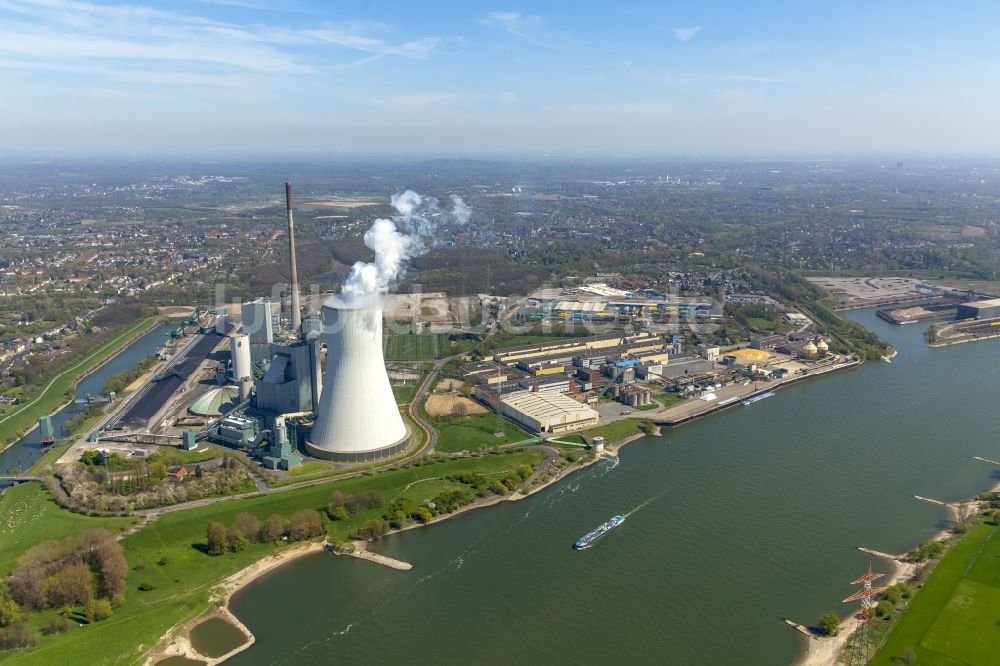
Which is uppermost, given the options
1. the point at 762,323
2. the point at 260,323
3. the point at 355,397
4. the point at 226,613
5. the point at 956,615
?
the point at 355,397

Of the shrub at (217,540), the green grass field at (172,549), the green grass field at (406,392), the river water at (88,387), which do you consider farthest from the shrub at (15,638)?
the green grass field at (406,392)

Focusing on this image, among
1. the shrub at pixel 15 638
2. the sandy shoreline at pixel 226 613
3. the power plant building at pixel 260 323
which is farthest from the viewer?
the power plant building at pixel 260 323

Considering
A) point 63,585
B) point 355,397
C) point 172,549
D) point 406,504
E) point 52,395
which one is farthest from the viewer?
point 52,395

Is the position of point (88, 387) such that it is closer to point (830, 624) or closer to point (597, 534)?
point (597, 534)

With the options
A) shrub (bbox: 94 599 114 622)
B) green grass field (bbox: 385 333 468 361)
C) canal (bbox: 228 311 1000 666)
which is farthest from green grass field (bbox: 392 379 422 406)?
shrub (bbox: 94 599 114 622)

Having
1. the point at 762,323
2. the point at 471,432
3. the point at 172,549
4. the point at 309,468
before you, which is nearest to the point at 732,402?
the point at 471,432

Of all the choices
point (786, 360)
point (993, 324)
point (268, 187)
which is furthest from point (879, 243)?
point (268, 187)

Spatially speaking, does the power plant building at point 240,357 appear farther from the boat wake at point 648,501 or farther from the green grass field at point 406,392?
the boat wake at point 648,501

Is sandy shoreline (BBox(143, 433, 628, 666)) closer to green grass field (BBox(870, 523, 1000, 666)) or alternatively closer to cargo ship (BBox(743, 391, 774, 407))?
green grass field (BBox(870, 523, 1000, 666))

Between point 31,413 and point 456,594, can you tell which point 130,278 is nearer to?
point 31,413
